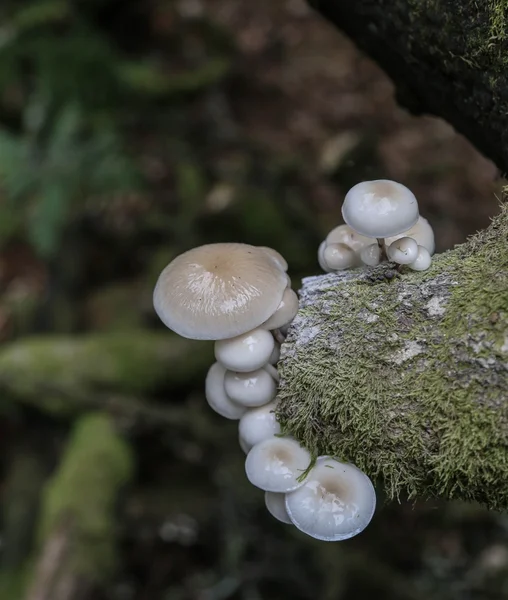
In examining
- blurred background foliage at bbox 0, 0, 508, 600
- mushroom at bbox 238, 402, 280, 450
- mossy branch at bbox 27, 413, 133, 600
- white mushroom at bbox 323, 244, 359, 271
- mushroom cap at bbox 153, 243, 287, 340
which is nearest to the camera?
mushroom cap at bbox 153, 243, 287, 340

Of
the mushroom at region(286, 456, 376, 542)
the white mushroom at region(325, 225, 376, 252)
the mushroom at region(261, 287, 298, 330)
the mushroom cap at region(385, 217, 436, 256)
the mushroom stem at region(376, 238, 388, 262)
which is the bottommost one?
the mushroom at region(286, 456, 376, 542)

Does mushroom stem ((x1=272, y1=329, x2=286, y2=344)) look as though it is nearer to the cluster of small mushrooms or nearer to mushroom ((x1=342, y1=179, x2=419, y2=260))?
the cluster of small mushrooms

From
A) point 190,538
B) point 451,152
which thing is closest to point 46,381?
point 190,538

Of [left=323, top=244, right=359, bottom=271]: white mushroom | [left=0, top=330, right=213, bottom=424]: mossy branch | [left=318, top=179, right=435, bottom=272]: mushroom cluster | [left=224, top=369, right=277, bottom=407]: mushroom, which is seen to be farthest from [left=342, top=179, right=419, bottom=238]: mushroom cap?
[left=0, top=330, right=213, bottom=424]: mossy branch

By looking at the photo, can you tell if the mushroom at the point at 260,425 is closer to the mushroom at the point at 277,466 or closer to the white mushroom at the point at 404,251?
the mushroom at the point at 277,466

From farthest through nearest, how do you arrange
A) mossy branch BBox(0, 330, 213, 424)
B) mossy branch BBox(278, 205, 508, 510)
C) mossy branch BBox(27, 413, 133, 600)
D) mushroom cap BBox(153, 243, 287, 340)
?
mossy branch BBox(0, 330, 213, 424) → mossy branch BBox(27, 413, 133, 600) → mushroom cap BBox(153, 243, 287, 340) → mossy branch BBox(278, 205, 508, 510)

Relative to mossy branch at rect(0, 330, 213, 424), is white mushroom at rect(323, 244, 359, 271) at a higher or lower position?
higher
